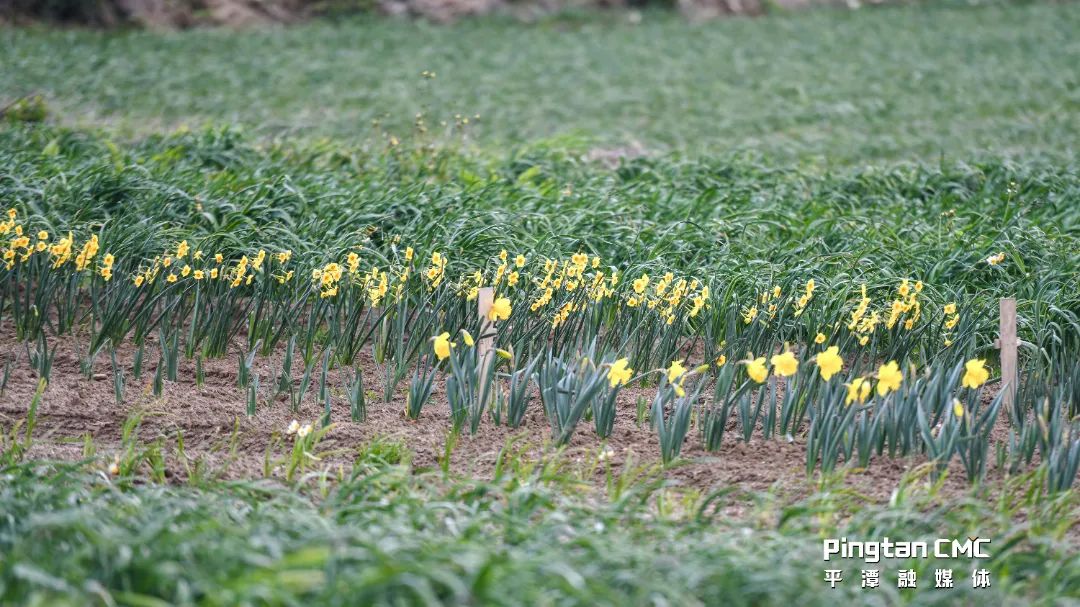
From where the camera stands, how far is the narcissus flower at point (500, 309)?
13.3 feet

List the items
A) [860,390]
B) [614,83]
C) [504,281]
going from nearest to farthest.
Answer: [860,390] < [504,281] < [614,83]

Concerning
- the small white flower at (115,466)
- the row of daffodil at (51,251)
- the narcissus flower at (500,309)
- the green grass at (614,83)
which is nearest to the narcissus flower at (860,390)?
the narcissus flower at (500,309)

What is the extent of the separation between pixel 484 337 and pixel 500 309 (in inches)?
6.8

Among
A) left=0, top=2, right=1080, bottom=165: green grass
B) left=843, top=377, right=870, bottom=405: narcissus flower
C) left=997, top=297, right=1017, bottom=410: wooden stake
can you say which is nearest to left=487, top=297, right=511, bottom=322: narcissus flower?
left=843, top=377, right=870, bottom=405: narcissus flower

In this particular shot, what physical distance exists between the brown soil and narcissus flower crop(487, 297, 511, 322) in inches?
16.5

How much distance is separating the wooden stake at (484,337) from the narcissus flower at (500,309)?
3 centimetres

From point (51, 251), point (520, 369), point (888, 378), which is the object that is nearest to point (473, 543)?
point (888, 378)

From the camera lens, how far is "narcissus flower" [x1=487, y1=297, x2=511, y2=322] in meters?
4.05

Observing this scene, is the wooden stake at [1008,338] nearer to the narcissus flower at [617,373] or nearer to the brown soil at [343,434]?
the brown soil at [343,434]

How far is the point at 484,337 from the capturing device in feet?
13.8

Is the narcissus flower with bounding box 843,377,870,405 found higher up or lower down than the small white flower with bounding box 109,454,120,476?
higher up

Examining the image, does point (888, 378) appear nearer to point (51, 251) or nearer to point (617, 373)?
point (617, 373)

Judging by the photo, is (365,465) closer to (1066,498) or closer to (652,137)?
(1066,498)

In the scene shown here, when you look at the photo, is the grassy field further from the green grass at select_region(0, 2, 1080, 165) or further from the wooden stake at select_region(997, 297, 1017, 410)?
the green grass at select_region(0, 2, 1080, 165)
